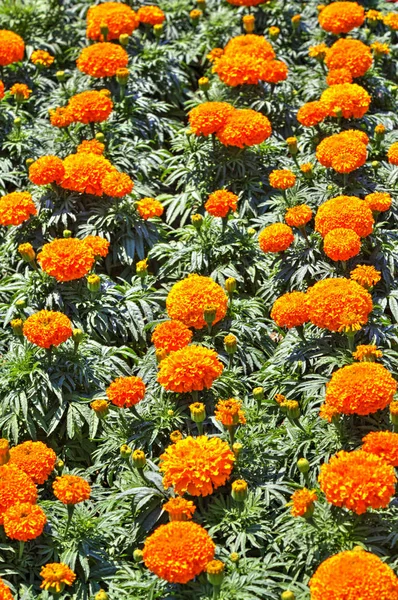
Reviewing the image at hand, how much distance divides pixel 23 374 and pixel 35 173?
154cm

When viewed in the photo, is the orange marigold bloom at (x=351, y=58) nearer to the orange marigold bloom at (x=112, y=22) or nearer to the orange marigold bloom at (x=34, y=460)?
the orange marigold bloom at (x=112, y=22)

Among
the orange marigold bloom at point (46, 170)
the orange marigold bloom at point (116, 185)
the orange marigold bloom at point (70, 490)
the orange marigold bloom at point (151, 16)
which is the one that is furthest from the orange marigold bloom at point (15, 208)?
the orange marigold bloom at point (151, 16)

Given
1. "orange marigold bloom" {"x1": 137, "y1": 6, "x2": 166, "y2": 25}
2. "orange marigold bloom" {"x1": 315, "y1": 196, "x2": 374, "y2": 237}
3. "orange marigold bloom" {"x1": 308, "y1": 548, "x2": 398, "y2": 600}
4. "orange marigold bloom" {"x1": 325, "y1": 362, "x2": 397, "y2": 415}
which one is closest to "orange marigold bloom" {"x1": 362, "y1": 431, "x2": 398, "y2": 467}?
"orange marigold bloom" {"x1": 325, "y1": 362, "x2": 397, "y2": 415}

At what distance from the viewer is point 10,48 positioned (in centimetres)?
823

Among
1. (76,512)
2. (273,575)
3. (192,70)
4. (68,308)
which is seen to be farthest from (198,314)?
(192,70)

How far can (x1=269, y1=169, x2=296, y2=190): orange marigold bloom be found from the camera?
6871 mm

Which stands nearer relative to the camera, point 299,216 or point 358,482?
point 358,482

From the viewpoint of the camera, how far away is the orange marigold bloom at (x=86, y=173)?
23.2 ft

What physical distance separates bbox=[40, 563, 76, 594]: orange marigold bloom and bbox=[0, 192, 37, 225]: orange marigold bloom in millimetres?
2703

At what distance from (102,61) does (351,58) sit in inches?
71.9

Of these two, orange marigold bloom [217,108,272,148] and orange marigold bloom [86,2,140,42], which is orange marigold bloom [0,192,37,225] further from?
orange marigold bloom [86,2,140,42]

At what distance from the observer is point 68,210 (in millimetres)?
7238

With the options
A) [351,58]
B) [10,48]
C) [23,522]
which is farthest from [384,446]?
[10,48]

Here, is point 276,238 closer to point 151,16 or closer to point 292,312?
point 292,312
